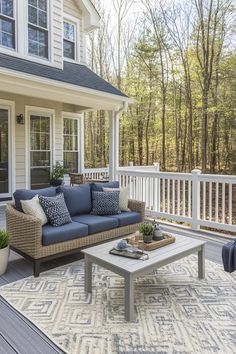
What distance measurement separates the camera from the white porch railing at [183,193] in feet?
15.9

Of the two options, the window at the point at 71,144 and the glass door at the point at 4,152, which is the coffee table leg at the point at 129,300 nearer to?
the glass door at the point at 4,152

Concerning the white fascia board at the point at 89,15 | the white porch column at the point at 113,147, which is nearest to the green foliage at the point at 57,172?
the white porch column at the point at 113,147

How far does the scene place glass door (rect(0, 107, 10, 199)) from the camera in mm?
6633

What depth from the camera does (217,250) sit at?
13.8ft

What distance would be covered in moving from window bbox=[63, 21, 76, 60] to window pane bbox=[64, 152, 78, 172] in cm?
285

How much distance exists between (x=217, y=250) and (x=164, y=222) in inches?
67.3

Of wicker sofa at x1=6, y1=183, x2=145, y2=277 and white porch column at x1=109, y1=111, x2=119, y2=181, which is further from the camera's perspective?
white porch column at x1=109, y1=111, x2=119, y2=181

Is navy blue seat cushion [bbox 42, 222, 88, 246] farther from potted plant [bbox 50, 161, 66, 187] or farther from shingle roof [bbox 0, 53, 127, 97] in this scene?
potted plant [bbox 50, 161, 66, 187]

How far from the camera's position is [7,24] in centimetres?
605

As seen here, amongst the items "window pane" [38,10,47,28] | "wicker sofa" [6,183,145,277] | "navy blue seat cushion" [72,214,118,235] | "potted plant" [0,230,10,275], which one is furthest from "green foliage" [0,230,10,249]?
"window pane" [38,10,47,28]

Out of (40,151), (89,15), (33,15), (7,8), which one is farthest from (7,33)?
(89,15)

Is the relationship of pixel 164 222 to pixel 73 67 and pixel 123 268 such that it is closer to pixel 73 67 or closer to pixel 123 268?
pixel 123 268

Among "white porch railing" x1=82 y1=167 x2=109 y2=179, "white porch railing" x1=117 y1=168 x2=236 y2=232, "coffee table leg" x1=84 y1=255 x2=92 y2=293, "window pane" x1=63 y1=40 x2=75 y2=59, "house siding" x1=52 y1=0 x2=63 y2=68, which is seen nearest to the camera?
"coffee table leg" x1=84 y1=255 x2=92 y2=293

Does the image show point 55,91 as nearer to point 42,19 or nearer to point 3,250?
point 42,19
